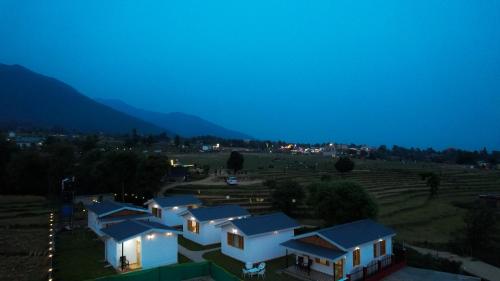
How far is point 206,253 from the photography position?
2850 centimetres

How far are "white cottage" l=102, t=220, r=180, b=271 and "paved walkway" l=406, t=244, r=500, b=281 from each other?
18693 millimetres

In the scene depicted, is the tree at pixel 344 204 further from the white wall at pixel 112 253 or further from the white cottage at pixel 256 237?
the white wall at pixel 112 253

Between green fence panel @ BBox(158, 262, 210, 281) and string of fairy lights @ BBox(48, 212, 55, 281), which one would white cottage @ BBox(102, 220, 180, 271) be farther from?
green fence panel @ BBox(158, 262, 210, 281)

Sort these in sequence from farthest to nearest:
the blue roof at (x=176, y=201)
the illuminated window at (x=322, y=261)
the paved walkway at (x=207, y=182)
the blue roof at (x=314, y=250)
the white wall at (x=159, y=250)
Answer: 1. the paved walkway at (x=207, y=182)
2. the blue roof at (x=176, y=201)
3. the white wall at (x=159, y=250)
4. the illuminated window at (x=322, y=261)
5. the blue roof at (x=314, y=250)

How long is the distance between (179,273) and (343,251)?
9.38 meters

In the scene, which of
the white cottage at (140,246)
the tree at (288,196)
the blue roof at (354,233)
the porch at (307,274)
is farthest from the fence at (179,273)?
the tree at (288,196)

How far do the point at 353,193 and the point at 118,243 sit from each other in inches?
714

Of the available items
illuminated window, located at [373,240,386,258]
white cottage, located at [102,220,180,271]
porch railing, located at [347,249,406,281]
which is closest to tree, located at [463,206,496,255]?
porch railing, located at [347,249,406,281]

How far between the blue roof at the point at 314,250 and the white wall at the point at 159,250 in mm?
7106

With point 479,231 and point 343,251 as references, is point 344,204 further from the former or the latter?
point 479,231

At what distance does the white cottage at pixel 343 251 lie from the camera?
23.2 m

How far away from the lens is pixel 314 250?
23844 mm

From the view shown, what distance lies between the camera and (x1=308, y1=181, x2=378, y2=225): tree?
31.6 meters

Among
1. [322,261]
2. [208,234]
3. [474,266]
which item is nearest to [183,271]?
[322,261]
